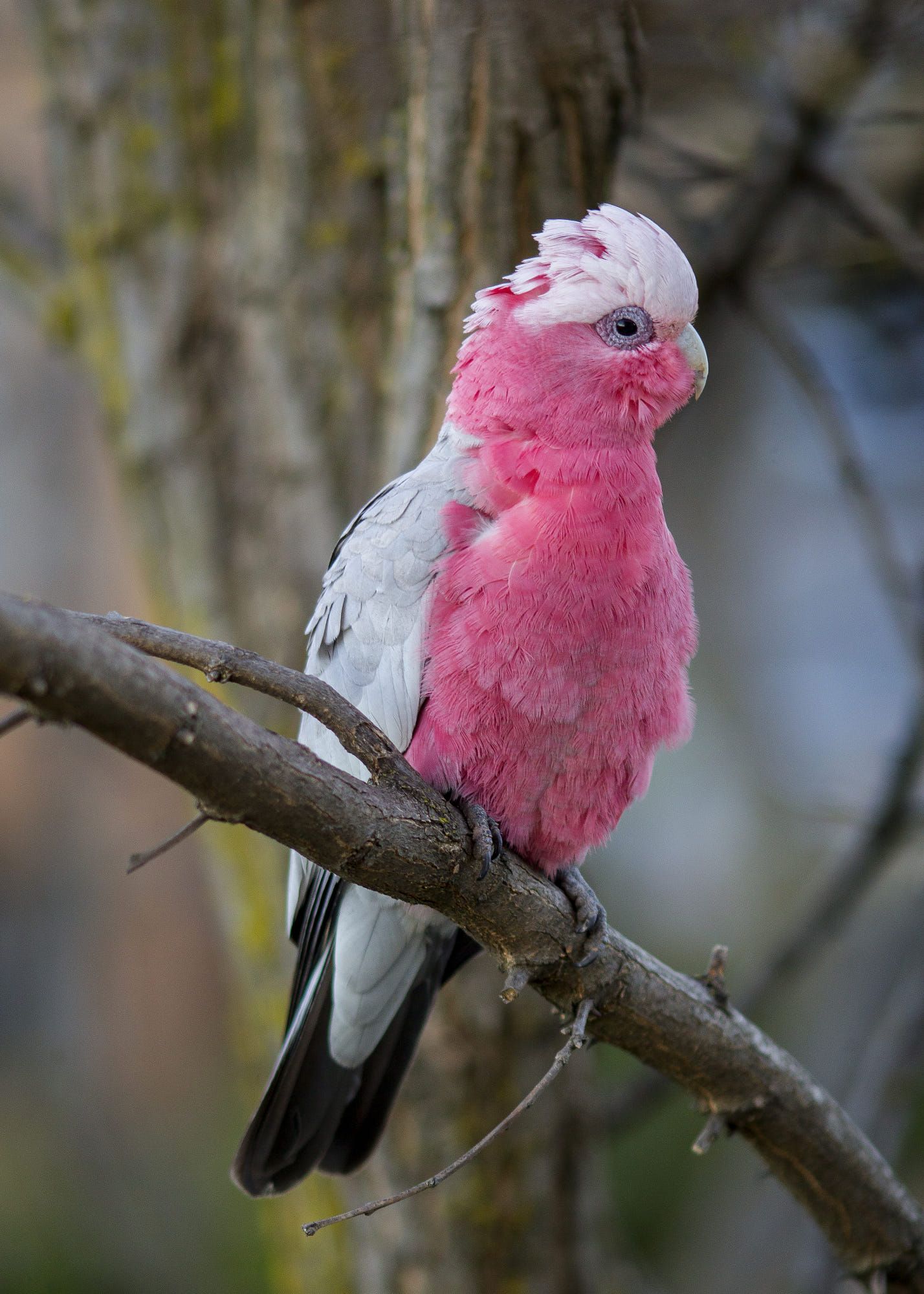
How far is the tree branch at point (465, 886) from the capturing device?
61.3 inches

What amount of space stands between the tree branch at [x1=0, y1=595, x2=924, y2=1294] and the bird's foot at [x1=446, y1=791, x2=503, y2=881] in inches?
1.2

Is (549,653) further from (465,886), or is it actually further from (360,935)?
(360,935)

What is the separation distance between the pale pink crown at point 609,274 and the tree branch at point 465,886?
1172mm

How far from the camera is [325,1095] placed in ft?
9.70

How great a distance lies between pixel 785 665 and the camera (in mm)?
8180

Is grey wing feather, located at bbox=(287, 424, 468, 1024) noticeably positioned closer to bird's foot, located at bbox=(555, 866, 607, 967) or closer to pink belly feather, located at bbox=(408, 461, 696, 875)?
pink belly feather, located at bbox=(408, 461, 696, 875)

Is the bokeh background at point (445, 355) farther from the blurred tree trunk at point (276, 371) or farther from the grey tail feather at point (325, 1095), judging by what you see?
the grey tail feather at point (325, 1095)

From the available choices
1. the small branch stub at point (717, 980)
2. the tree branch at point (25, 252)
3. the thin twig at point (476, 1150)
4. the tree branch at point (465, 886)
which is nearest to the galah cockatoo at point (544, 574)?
the tree branch at point (465, 886)

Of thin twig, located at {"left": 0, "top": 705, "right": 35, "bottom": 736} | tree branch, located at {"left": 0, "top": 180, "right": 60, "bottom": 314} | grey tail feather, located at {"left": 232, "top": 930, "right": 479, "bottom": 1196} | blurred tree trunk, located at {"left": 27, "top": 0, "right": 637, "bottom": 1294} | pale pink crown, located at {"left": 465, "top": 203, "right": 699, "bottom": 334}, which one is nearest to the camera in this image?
thin twig, located at {"left": 0, "top": 705, "right": 35, "bottom": 736}

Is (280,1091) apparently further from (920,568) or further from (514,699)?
(920,568)

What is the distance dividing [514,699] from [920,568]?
2530mm

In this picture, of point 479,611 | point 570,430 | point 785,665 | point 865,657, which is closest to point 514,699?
point 479,611

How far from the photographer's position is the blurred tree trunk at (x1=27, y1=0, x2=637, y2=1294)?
387 cm

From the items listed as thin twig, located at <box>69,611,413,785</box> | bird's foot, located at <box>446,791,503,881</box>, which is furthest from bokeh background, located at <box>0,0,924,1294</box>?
thin twig, located at <box>69,611,413,785</box>
